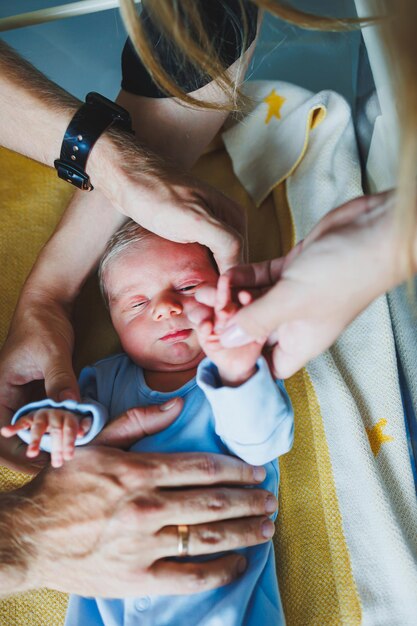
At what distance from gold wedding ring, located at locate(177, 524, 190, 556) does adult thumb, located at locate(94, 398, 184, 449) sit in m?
0.18

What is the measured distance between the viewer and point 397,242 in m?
0.59

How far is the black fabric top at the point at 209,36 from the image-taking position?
4.11 feet

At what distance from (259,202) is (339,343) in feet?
1.55

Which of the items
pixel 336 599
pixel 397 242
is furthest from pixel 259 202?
pixel 397 242

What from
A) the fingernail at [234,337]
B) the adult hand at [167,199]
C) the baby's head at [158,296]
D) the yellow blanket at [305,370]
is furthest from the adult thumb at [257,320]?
the yellow blanket at [305,370]

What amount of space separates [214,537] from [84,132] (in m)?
0.73

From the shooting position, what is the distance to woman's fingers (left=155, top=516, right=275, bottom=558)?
3.24 ft

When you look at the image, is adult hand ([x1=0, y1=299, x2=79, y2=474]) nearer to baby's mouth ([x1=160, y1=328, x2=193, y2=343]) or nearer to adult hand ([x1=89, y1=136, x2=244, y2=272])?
baby's mouth ([x1=160, y1=328, x2=193, y2=343])

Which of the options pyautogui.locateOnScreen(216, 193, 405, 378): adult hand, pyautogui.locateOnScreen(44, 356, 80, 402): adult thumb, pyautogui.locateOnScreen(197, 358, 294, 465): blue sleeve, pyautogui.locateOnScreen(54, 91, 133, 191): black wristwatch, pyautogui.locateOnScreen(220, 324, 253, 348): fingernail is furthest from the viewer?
pyautogui.locateOnScreen(54, 91, 133, 191): black wristwatch

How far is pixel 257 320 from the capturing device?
2.37ft

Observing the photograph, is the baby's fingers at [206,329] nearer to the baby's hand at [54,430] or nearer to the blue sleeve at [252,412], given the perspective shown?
the blue sleeve at [252,412]

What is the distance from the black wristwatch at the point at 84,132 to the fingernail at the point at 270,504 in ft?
2.17

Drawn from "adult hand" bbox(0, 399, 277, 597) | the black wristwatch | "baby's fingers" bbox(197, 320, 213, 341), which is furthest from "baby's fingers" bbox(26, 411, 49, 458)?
the black wristwatch

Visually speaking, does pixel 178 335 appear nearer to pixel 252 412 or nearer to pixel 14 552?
pixel 252 412
